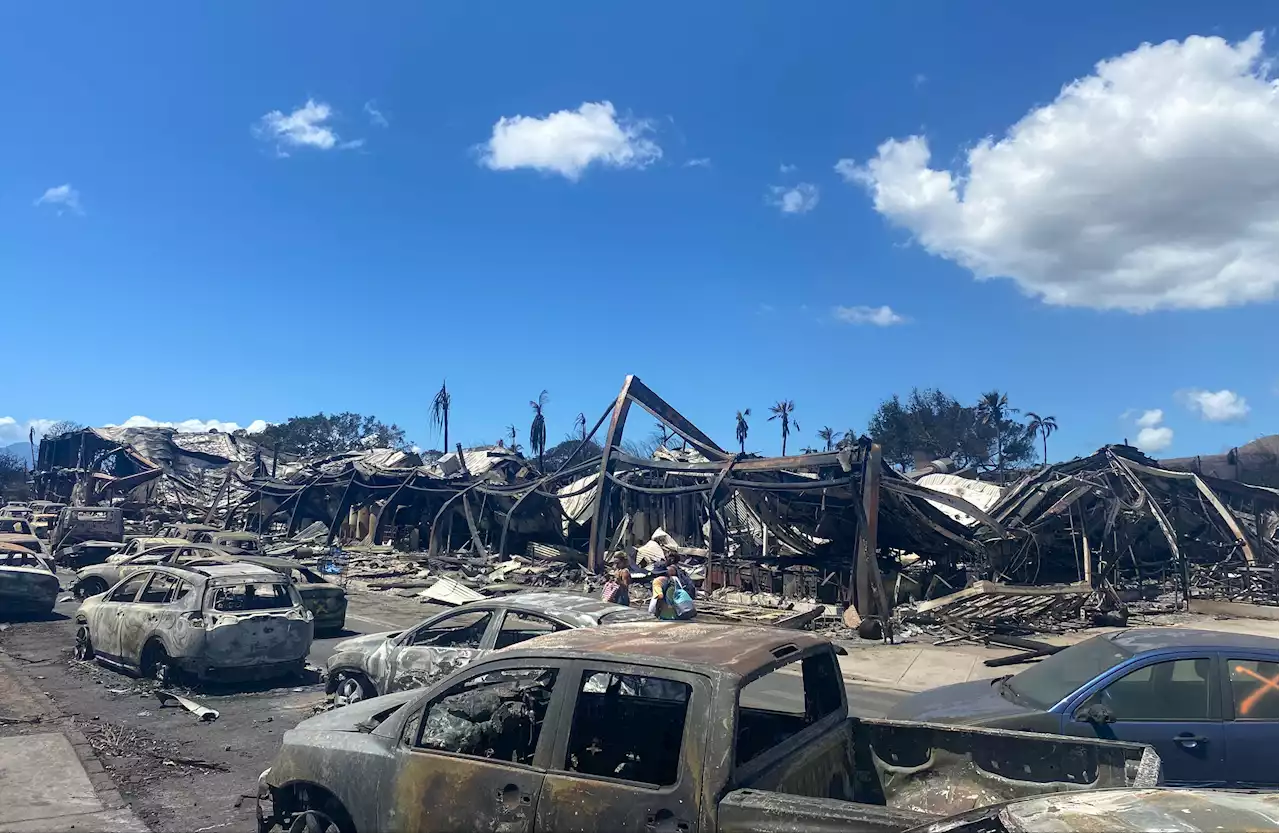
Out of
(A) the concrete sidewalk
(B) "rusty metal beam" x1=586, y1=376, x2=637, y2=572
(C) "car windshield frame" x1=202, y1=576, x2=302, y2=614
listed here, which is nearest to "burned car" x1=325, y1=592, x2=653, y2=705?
(C) "car windshield frame" x1=202, y1=576, x2=302, y2=614

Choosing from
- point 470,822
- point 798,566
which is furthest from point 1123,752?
point 798,566

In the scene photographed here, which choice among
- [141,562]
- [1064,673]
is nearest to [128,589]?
[141,562]

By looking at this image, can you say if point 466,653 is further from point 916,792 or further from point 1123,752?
point 1123,752

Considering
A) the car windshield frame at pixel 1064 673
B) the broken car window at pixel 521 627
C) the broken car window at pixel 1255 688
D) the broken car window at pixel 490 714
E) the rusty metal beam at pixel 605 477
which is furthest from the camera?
the rusty metal beam at pixel 605 477

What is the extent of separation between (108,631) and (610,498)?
14008mm

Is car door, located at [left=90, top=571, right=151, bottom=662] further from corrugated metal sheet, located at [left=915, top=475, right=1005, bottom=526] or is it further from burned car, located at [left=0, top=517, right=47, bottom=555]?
corrugated metal sheet, located at [left=915, top=475, right=1005, bottom=526]

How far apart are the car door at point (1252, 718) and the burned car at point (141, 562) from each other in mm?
14419

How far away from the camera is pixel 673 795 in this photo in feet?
11.4

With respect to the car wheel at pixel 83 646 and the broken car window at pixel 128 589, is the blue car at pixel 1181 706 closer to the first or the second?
the broken car window at pixel 128 589

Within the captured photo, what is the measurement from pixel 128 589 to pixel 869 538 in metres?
12.3

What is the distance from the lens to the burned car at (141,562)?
1513 cm

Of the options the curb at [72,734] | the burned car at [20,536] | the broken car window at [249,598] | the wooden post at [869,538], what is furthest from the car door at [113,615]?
the wooden post at [869,538]

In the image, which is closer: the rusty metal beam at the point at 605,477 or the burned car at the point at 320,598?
the burned car at the point at 320,598

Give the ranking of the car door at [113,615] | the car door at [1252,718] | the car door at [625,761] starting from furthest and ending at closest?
1. the car door at [113,615]
2. the car door at [1252,718]
3. the car door at [625,761]
